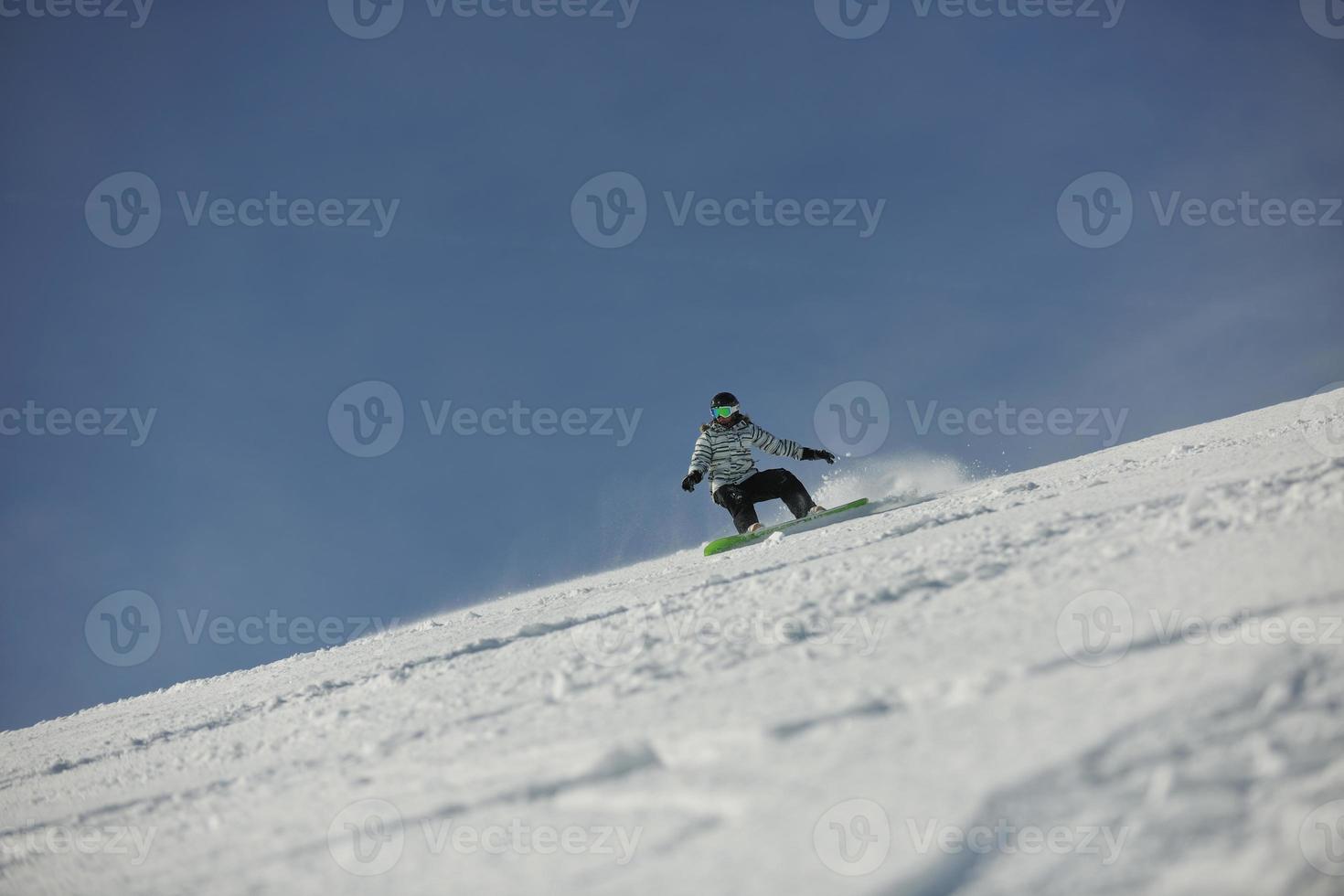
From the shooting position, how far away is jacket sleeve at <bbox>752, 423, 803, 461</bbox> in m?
10.0

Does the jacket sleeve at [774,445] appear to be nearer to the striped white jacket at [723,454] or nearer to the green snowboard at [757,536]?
the striped white jacket at [723,454]

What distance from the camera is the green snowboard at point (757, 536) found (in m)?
8.02

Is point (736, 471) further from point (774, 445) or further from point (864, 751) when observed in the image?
point (864, 751)

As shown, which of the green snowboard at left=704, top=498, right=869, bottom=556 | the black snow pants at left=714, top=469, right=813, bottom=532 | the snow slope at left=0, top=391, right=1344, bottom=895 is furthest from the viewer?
the black snow pants at left=714, top=469, right=813, bottom=532

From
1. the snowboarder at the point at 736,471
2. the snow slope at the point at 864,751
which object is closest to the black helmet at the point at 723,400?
the snowboarder at the point at 736,471

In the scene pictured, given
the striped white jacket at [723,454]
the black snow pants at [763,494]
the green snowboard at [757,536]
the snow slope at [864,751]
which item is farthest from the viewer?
the striped white jacket at [723,454]

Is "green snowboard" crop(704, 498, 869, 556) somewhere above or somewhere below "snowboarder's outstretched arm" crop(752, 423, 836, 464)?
below

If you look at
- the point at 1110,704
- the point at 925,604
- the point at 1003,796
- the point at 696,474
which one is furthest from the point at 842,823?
the point at 696,474

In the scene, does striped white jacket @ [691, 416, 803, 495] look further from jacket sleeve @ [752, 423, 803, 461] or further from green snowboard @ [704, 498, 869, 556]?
green snowboard @ [704, 498, 869, 556]

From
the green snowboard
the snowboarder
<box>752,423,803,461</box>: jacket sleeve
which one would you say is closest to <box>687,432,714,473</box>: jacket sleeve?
the snowboarder

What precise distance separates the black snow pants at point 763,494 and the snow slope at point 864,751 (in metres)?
5.89

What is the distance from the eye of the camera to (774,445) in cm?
1010

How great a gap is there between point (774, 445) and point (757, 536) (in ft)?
6.97

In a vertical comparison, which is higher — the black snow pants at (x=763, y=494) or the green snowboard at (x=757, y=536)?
the black snow pants at (x=763, y=494)
